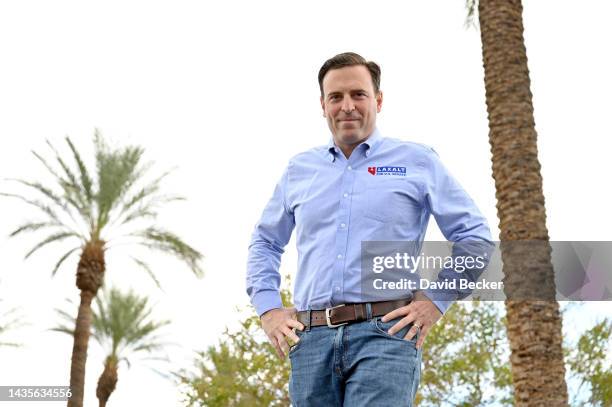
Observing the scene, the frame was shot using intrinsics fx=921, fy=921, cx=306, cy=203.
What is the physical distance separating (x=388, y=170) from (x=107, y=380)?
2863 cm

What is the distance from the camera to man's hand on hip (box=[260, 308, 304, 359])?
3697 millimetres

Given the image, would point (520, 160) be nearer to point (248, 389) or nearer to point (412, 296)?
point (412, 296)

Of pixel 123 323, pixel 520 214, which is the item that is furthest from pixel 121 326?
pixel 520 214

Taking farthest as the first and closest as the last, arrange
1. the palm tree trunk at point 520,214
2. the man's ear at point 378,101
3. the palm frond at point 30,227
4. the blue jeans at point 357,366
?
1. the palm frond at point 30,227
2. the palm tree trunk at point 520,214
3. the man's ear at point 378,101
4. the blue jeans at point 357,366

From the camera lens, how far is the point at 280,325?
A: 12.3ft

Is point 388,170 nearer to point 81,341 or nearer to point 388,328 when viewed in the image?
point 388,328

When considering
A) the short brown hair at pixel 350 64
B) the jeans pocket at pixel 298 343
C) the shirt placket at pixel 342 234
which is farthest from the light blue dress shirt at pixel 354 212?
the short brown hair at pixel 350 64

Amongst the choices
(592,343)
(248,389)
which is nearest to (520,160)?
(592,343)

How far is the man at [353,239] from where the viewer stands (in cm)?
342

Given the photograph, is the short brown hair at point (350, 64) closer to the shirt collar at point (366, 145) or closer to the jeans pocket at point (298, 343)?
the shirt collar at point (366, 145)

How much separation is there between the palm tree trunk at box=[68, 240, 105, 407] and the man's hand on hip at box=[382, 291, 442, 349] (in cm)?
2055

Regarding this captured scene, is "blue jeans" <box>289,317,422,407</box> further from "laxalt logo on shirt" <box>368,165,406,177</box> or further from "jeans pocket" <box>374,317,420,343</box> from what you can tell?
"laxalt logo on shirt" <box>368,165,406,177</box>

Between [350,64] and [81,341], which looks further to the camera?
[81,341]

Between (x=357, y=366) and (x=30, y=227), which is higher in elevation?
(x=30, y=227)
